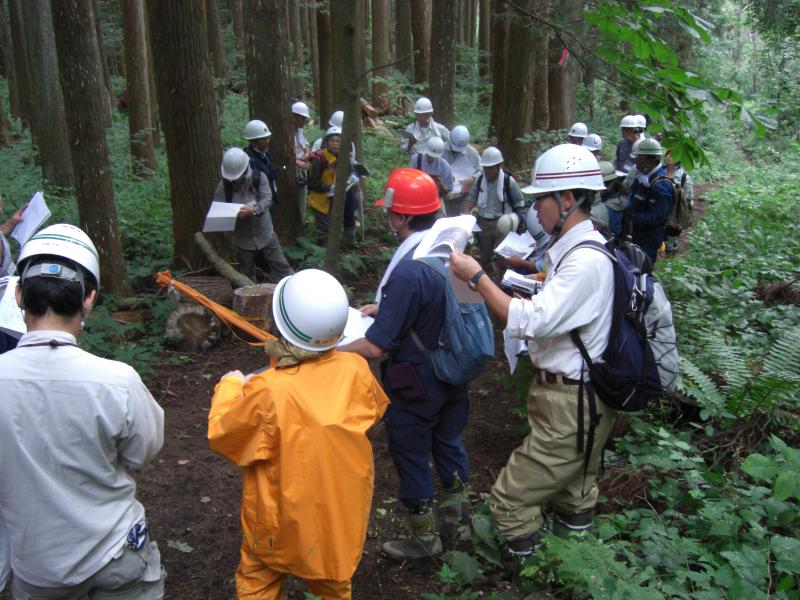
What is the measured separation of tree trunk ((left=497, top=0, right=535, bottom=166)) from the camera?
12562 mm

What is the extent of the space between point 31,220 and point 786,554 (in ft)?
15.7

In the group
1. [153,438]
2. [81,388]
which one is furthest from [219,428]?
[81,388]

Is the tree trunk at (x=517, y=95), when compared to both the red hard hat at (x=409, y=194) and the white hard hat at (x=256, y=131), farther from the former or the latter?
the red hard hat at (x=409, y=194)

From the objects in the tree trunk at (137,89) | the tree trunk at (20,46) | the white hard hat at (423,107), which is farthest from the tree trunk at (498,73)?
the tree trunk at (20,46)

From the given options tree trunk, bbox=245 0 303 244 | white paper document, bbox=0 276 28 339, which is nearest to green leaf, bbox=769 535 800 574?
white paper document, bbox=0 276 28 339

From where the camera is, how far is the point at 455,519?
164 inches

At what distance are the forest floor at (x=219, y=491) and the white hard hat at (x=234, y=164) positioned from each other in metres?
2.19

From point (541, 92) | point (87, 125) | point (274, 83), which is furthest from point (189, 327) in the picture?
point (541, 92)

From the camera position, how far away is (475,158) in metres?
10.8

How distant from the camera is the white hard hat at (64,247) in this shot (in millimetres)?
2236

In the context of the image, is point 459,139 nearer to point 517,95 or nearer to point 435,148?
point 435,148

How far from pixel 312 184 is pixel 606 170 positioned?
14.7 feet

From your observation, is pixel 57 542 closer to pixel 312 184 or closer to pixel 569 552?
pixel 569 552

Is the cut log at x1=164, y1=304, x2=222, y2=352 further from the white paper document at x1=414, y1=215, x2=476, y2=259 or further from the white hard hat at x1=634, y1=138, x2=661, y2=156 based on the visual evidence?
the white hard hat at x1=634, y1=138, x2=661, y2=156
